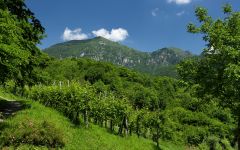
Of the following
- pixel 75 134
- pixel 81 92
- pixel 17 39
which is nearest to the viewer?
pixel 17 39

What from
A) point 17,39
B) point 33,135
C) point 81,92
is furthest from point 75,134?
point 17,39

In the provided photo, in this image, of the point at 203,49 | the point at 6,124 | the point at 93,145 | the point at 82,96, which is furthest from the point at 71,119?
the point at 203,49

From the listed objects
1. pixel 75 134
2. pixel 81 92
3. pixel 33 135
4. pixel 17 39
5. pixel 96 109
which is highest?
pixel 17 39

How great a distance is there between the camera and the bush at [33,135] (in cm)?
2014

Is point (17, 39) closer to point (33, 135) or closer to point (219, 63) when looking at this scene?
point (33, 135)

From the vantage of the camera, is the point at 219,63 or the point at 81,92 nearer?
the point at 219,63

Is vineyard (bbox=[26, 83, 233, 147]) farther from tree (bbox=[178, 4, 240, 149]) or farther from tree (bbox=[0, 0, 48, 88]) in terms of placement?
tree (bbox=[178, 4, 240, 149])

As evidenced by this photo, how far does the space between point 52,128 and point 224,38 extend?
37.8ft

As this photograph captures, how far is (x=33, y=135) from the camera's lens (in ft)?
67.6

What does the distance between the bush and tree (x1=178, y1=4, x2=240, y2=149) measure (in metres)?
9.12

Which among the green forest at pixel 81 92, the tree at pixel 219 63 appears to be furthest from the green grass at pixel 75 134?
the tree at pixel 219 63

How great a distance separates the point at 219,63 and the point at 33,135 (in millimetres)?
11685

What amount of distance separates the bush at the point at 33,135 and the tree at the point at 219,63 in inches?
359

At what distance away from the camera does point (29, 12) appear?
79.3 feet
